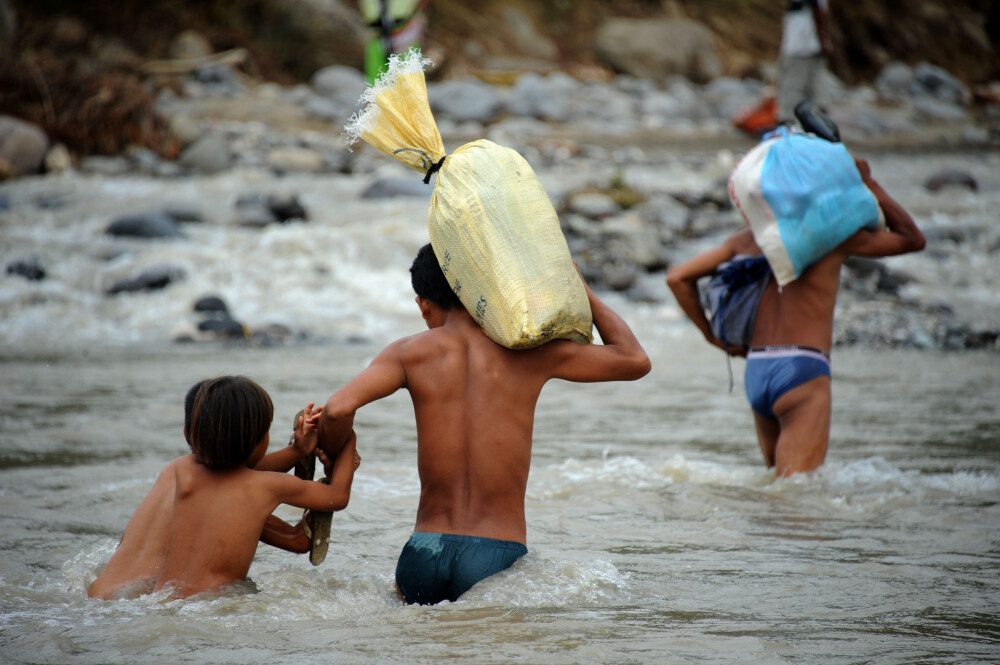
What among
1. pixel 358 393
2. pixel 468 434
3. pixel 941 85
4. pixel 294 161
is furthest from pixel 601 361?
pixel 941 85

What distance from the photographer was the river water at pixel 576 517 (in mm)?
2438

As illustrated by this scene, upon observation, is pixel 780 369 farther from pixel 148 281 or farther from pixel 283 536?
pixel 148 281

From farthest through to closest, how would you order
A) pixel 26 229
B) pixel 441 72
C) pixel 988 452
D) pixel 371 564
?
pixel 441 72, pixel 26 229, pixel 988 452, pixel 371 564

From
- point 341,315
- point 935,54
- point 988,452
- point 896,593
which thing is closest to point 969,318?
point 988,452

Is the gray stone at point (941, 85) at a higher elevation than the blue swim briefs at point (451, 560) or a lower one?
higher

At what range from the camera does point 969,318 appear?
8.82 meters

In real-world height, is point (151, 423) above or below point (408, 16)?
below

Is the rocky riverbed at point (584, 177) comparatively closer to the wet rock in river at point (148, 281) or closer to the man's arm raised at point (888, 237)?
the wet rock in river at point (148, 281)

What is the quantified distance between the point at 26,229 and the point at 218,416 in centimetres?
949

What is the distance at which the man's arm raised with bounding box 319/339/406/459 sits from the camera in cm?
244

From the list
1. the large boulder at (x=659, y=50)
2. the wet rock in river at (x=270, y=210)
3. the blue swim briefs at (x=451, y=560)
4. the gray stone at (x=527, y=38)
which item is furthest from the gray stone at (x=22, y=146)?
the large boulder at (x=659, y=50)

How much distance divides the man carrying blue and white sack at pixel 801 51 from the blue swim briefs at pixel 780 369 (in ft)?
20.4

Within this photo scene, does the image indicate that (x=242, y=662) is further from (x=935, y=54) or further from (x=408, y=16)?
(x=935, y=54)

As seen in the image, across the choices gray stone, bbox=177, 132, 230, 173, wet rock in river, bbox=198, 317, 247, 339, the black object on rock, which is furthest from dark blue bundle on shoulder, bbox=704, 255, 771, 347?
gray stone, bbox=177, 132, 230, 173
